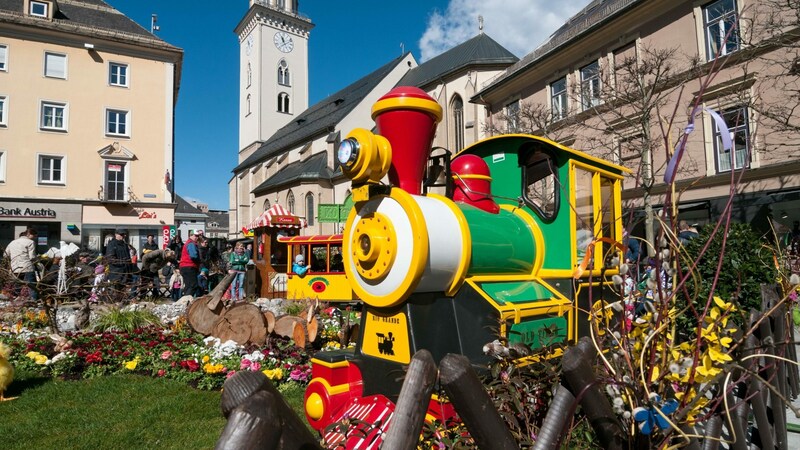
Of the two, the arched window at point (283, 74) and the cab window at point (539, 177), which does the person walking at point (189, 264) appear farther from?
the arched window at point (283, 74)

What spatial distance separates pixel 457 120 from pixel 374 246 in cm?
2520

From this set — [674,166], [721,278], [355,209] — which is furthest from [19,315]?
[721,278]

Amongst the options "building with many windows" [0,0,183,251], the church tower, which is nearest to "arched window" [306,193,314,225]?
"building with many windows" [0,0,183,251]

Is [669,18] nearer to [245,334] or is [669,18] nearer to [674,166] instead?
[245,334]

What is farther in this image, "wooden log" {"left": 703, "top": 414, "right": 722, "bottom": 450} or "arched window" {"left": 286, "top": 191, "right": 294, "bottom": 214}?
"arched window" {"left": 286, "top": 191, "right": 294, "bottom": 214}

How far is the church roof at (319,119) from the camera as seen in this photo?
36.3 m

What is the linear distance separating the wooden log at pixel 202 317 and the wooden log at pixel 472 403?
5.86 metres

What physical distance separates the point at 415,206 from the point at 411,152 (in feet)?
1.65

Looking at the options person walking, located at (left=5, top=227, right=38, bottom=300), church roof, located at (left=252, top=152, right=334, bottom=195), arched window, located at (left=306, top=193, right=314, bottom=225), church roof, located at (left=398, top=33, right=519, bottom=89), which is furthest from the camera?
arched window, located at (left=306, top=193, right=314, bottom=225)

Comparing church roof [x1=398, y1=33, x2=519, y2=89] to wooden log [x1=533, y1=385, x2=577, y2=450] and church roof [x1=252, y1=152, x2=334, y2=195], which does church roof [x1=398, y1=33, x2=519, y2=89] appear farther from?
wooden log [x1=533, y1=385, x2=577, y2=450]

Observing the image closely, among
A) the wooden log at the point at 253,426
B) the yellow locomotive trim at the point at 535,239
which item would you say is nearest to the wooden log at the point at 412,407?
the wooden log at the point at 253,426

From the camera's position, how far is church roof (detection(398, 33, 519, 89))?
2644 centimetres

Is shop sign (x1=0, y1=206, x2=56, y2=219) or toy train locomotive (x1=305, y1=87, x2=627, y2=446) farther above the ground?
shop sign (x1=0, y1=206, x2=56, y2=219)

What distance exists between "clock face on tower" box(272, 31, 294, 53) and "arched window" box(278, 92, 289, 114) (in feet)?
13.9
